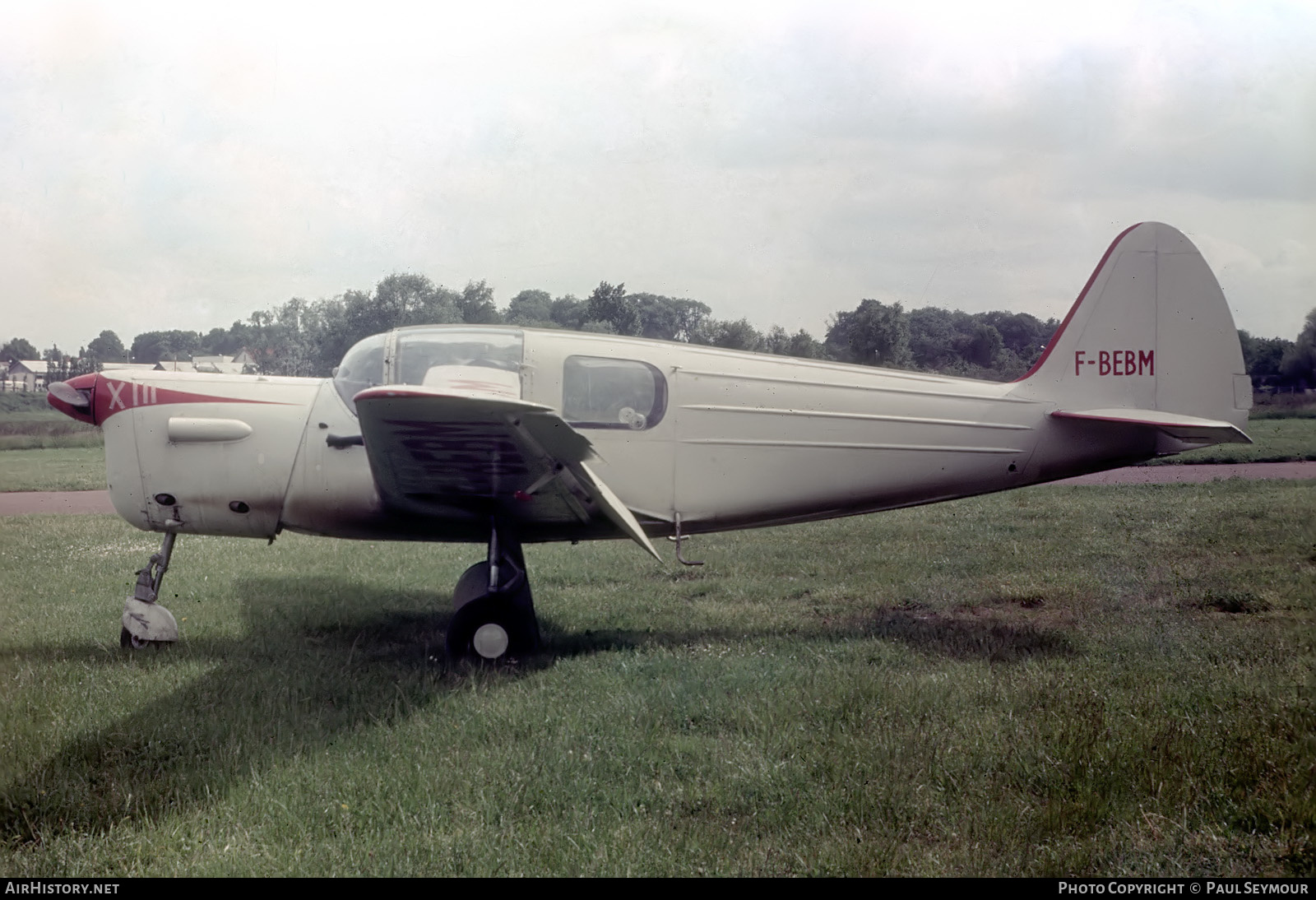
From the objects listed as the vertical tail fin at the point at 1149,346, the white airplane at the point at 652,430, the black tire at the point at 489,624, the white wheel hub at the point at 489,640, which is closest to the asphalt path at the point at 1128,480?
the vertical tail fin at the point at 1149,346

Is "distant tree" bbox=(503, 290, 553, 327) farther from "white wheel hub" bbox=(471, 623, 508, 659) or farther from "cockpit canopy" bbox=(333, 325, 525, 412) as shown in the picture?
"white wheel hub" bbox=(471, 623, 508, 659)

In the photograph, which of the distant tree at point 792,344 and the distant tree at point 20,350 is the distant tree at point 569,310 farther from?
the distant tree at point 20,350

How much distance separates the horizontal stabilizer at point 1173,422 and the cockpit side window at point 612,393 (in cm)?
300

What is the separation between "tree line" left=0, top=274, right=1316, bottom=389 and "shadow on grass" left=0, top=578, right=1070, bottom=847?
238 centimetres

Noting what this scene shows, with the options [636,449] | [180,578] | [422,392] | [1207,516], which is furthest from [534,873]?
[1207,516]

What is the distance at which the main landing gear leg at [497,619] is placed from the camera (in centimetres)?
558

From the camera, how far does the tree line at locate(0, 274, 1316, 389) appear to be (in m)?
8.28

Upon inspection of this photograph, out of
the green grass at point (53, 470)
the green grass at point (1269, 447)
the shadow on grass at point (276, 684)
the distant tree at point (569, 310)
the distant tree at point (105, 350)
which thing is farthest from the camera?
the green grass at point (53, 470)

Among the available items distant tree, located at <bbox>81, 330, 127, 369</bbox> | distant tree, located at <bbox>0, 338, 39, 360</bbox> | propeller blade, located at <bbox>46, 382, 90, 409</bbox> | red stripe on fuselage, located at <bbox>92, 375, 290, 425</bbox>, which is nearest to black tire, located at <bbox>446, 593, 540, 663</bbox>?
red stripe on fuselage, located at <bbox>92, 375, 290, 425</bbox>

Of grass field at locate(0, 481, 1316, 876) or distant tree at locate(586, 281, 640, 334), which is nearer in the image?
grass field at locate(0, 481, 1316, 876)

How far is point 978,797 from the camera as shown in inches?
138

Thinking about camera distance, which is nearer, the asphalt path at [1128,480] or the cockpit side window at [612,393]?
the cockpit side window at [612,393]
